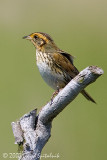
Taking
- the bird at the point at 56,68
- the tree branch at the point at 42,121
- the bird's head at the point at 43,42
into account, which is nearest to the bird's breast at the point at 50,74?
the bird at the point at 56,68

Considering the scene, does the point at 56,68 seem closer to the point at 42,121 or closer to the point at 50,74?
the point at 50,74

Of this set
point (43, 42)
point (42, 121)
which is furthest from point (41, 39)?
point (42, 121)

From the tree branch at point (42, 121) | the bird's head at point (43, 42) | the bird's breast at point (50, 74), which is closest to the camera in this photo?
the tree branch at point (42, 121)

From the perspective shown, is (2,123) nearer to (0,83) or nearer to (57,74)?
(0,83)

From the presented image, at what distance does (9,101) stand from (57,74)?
2.93m

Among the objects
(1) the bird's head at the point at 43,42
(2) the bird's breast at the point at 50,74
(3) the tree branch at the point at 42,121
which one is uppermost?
(1) the bird's head at the point at 43,42

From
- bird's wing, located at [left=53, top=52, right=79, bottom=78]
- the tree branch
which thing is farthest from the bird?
the tree branch

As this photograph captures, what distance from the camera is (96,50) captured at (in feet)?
32.4

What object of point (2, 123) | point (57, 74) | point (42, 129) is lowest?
point (42, 129)

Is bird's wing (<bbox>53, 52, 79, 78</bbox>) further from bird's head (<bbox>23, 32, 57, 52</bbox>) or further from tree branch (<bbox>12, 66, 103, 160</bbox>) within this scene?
tree branch (<bbox>12, 66, 103, 160</bbox>)

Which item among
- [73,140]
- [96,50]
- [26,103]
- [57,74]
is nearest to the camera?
[57,74]

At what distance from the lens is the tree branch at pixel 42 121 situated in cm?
434

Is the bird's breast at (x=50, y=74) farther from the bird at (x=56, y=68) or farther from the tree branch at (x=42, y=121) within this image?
the tree branch at (x=42, y=121)

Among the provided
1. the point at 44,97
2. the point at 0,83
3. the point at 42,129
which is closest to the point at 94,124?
the point at 44,97
